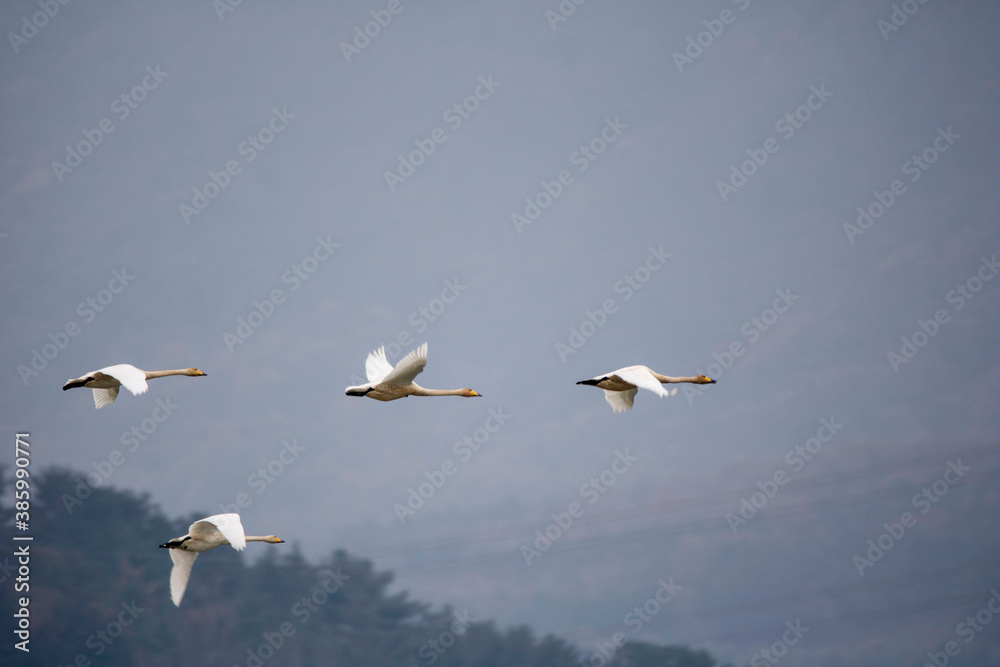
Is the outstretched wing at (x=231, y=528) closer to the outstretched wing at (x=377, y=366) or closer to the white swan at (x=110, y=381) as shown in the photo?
the white swan at (x=110, y=381)

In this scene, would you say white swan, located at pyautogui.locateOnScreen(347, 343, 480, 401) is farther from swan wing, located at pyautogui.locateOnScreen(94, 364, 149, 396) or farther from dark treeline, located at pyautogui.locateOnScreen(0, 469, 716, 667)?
dark treeline, located at pyautogui.locateOnScreen(0, 469, 716, 667)

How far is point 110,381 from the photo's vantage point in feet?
91.5

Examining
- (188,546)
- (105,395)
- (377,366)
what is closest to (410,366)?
(377,366)

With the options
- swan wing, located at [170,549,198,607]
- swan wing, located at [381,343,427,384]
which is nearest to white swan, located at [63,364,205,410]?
swan wing, located at [170,549,198,607]

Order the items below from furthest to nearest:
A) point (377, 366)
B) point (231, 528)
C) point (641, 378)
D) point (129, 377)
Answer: point (377, 366) → point (129, 377) → point (641, 378) → point (231, 528)

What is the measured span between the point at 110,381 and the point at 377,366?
20.4ft

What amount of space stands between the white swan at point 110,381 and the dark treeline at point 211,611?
6368cm

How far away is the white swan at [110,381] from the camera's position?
24.8 m

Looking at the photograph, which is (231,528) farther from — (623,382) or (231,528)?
(623,382)

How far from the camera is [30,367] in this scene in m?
148

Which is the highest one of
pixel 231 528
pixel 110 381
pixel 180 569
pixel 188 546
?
pixel 110 381

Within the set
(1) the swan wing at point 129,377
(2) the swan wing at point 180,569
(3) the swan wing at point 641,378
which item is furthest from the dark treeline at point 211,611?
(3) the swan wing at point 641,378

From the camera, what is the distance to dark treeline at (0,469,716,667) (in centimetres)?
8800

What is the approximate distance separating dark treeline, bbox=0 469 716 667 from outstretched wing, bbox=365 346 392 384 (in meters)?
64.3
